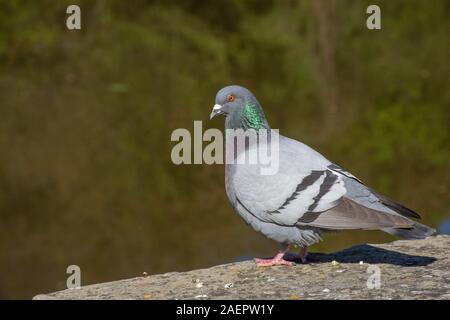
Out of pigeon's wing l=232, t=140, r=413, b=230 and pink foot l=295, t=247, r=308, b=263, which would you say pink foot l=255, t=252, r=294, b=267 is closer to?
pink foot l=295, t=247, r=308, b=263

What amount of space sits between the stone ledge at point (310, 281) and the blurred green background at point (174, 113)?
3.41 meters

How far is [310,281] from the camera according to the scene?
6355mm

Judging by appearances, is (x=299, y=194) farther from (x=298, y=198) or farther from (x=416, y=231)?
(x=416, y=231)

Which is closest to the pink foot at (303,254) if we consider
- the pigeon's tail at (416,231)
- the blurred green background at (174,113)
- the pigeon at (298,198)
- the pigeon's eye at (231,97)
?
the pigeon at (298,198)

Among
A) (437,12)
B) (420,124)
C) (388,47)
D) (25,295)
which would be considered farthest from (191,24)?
(25,295)

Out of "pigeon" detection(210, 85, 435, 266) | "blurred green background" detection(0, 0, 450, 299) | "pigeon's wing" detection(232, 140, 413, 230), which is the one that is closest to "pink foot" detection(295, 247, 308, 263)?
"pigeon" detection(210, 85, 435, 266)

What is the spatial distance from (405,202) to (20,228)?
5.14m

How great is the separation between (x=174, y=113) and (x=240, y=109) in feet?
27.8

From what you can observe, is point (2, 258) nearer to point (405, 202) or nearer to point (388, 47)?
point (405, 202)

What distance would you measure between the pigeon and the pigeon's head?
0.20 ft

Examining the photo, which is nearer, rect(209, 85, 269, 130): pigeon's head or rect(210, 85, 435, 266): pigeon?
rect(210, 85, 435, 266): pigeon

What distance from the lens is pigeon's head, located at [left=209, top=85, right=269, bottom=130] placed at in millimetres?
6848

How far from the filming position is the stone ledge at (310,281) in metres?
6.04

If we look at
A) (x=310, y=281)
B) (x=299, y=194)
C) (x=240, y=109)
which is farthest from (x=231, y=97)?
(x=310, y=281)
